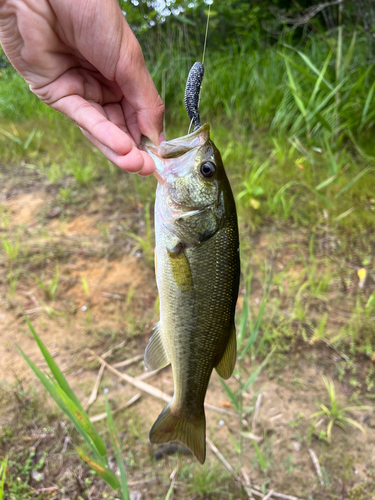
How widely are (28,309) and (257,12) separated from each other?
797 centimetres

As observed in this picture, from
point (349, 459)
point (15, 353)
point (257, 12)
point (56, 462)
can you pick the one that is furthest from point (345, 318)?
point (257, 12)

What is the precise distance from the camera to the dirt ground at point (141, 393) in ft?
5.72

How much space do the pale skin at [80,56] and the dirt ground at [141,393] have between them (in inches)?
55.9

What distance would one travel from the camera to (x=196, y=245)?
4.11 ft

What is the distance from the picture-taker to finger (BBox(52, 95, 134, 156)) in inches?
45.4

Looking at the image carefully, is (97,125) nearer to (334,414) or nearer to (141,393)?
(141,393)

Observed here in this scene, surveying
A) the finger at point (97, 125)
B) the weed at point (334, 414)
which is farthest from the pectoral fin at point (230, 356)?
the weed at point (334, 414)

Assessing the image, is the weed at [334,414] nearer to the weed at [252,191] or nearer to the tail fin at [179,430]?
the tail fin at [179,430]

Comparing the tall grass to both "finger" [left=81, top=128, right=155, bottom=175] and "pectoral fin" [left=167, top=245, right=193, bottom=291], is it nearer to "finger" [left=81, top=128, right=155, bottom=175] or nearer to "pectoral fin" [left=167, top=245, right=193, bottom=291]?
"finger" [left=81, top=128, right=155, bottom=175]

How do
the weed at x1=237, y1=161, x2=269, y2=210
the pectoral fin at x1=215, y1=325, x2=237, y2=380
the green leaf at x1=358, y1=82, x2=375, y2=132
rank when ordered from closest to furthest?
the pectoral fin at x1=215, y1=325, x2=237, y2=380 → the weed at x1=237, y1=161, x2=269, y2=210 → the green leaf at x1=358, y1=82, x2=375, y2=132

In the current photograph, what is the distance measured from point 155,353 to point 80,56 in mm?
1553

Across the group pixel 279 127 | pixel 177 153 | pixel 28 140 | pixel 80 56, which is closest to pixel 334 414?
pixel 177 153

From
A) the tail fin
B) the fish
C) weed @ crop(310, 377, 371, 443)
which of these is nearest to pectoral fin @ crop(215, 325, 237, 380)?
the fish

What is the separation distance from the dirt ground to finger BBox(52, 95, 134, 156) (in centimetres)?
143
